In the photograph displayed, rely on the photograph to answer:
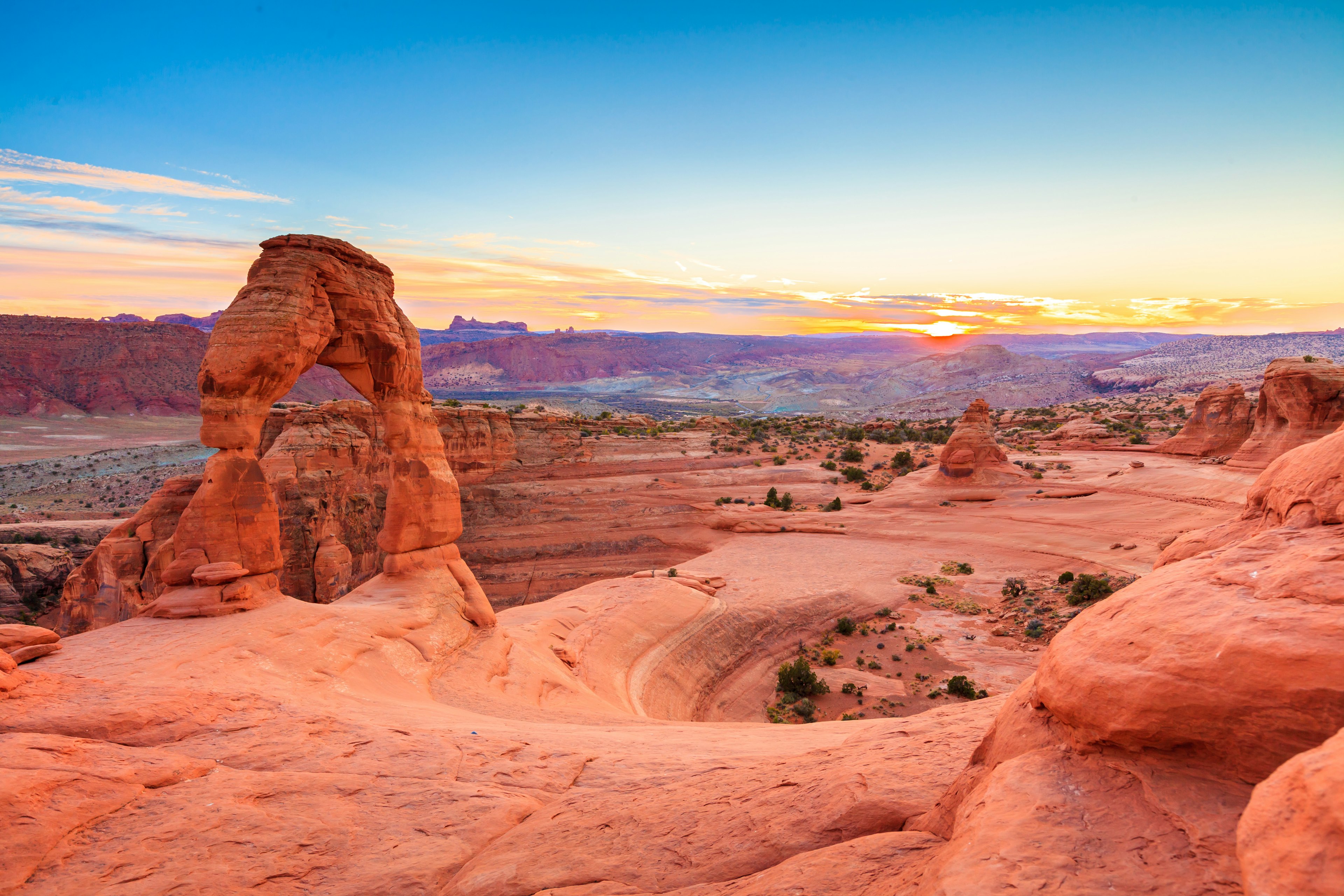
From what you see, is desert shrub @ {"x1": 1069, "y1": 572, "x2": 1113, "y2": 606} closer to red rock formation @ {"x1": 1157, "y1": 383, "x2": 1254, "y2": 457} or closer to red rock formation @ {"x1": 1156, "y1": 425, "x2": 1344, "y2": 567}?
red rock formation @ {"x1": 1156, "y1": 425, "x2": 1344, "y2": 567}

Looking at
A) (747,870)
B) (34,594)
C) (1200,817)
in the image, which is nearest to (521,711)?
(747,870)

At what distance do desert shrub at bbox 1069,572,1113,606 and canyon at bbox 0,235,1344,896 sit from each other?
9 centimetres

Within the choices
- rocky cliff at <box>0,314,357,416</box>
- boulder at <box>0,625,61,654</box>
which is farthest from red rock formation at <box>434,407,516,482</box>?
rocky cliff at <box>0,314,357,416</box>

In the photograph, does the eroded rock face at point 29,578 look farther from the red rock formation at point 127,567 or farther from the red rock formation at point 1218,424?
the red rock formation at point 1218,424

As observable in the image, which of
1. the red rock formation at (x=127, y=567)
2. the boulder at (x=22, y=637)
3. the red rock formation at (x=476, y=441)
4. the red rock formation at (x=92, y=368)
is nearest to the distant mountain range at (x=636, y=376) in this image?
the red rock formation at (x=92, y=368)

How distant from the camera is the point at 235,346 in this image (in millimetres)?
11688

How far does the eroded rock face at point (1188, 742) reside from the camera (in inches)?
106

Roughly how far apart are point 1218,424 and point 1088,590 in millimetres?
23814

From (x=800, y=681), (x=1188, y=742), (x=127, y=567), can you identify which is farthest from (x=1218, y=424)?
(x=127, y=567)

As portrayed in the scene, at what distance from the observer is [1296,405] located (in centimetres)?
2636

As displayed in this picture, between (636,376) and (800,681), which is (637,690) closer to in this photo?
(800,681)

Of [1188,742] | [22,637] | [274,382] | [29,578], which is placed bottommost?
[29,578]

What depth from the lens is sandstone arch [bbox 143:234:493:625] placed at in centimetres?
1173

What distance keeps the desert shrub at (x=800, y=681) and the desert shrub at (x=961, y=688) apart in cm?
290
